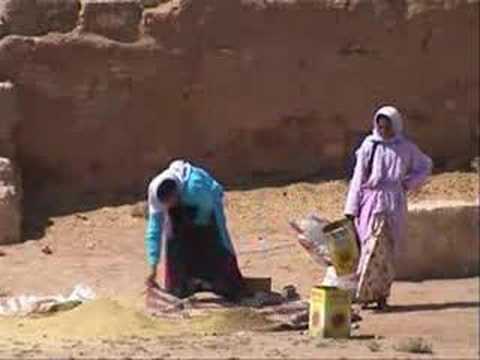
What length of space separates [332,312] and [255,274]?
3.56 metres

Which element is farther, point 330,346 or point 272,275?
point 272,275

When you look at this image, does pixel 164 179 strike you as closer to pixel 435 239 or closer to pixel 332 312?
pixel 332 312

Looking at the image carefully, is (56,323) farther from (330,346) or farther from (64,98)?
(64,98)

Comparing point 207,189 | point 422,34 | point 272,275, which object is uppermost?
point 422,34

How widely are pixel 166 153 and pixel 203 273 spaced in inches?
195

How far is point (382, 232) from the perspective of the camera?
10719 mm

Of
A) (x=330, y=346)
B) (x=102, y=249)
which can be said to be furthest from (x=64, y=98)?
(x=330, y=346)

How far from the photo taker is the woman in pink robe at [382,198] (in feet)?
35.1

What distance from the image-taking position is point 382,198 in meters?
10.7

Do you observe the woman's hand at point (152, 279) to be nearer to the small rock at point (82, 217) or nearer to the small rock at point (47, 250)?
the small rock at point (47, 250)

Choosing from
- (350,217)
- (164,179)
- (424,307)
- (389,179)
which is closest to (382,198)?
(389,179)

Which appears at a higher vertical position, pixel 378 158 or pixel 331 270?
pixel 378 158

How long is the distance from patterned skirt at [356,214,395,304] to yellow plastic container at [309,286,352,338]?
124cm

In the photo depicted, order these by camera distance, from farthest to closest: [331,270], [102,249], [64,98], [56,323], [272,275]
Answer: [64,98] → [102,249] → [272,275] → [331,270] → [56,323]
